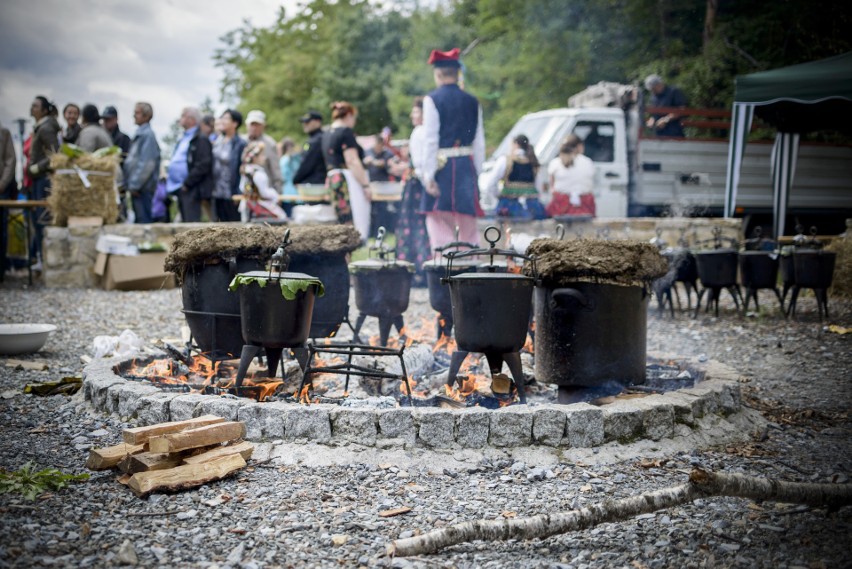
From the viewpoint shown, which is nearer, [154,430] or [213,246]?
[154,430]

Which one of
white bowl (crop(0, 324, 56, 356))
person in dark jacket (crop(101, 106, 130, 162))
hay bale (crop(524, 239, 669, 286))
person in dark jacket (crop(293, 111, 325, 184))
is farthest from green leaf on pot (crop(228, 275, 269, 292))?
person in dark jacket (crop(101, 106, 130, 162))

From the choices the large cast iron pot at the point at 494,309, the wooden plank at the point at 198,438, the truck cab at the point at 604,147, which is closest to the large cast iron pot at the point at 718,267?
the truck cab at the point at 604,147

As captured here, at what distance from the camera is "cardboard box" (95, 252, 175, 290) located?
420 inches

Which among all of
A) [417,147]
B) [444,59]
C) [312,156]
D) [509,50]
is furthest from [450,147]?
[509,50]

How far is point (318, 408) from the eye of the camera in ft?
13.4

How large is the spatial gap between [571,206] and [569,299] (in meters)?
6.66

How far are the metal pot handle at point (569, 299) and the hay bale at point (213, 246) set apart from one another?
1927 mm

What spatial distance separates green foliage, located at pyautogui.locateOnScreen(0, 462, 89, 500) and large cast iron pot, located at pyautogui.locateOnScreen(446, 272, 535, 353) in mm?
2149

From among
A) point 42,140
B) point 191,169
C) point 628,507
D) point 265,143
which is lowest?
point 628,507

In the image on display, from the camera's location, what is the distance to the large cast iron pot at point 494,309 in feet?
14.7

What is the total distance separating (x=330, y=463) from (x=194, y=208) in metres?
8.60

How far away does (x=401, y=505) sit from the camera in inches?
133

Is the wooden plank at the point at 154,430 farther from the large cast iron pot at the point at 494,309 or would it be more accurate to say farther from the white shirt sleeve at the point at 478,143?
the white shirt sleeve at the point at 478,143

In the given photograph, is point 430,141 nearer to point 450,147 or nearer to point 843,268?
point 450,147
